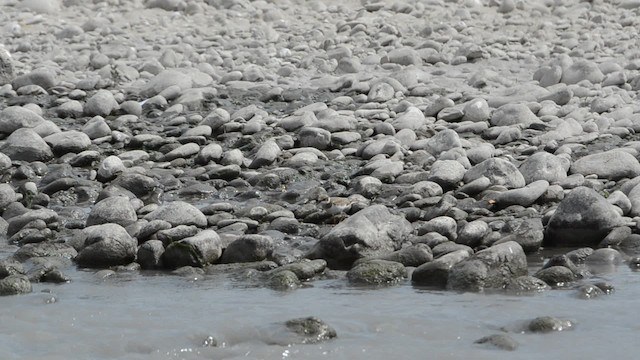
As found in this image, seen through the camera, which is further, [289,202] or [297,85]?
[297,85]

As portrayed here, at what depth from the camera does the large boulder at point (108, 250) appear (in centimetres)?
728

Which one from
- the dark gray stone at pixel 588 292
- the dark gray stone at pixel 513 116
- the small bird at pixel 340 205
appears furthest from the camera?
the dark gray stone at pixel 513 116

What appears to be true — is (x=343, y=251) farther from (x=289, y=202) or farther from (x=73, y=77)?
(x=73, y=77)

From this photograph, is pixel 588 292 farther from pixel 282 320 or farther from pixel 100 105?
pixel 100 105

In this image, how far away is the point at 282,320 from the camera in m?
5.86

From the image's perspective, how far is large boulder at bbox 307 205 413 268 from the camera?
7258 millimetres

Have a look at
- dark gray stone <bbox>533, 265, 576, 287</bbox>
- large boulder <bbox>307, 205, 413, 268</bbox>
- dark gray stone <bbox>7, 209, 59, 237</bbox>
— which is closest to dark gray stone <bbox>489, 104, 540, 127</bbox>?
large boulder <bbox>307, 205, 413, 268</bbox>

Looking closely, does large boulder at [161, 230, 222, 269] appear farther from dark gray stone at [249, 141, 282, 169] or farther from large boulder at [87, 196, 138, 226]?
dark gray stone at [249, 141, 282, 169]

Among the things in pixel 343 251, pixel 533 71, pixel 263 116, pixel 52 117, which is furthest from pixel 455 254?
pixel 533 71

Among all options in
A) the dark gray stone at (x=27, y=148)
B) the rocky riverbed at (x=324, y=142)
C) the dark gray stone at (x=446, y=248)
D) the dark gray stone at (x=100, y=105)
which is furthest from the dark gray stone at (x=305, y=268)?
the dark gray stone at (x=100, y=105)

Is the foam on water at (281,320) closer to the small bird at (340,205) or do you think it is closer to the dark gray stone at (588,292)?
the dark gray stone at (588,292)

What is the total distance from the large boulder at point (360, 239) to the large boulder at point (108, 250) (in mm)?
1160

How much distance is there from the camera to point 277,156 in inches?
395

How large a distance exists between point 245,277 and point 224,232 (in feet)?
3.07
